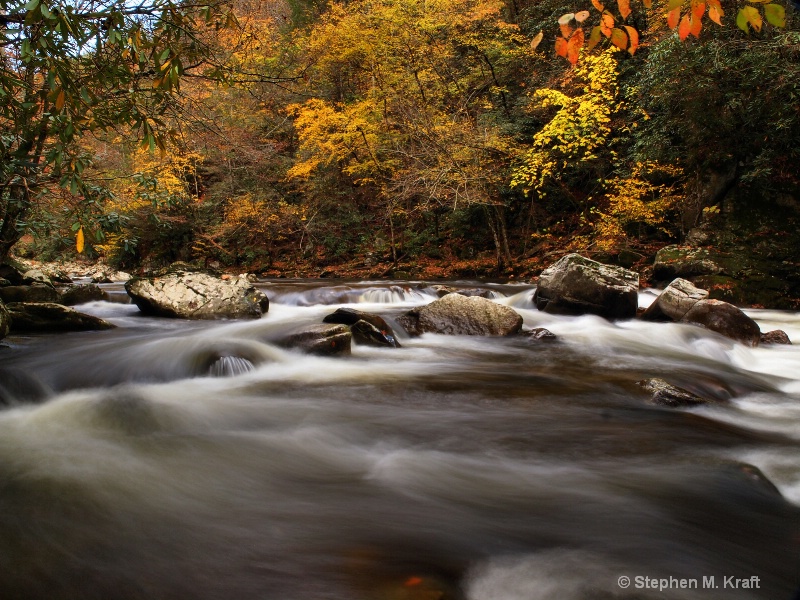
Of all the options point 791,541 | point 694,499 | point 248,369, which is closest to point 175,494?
point 248,369

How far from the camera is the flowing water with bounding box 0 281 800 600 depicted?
2.25 meters

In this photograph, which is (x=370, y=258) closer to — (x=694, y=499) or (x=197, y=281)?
(x=197, y=281)

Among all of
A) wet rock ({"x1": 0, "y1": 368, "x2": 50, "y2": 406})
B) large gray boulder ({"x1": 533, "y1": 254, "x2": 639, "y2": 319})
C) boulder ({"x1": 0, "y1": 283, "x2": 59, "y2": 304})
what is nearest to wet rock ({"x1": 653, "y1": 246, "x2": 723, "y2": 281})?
large gray boulder ({"x1": 533, "y1": 254, "x2": 639, "y2": 319})

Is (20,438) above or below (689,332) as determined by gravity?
above

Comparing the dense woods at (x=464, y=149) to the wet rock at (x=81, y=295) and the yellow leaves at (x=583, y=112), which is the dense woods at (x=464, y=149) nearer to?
the yellow leaves at (x=583, y=112)

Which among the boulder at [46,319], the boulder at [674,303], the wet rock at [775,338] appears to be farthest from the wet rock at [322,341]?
the wet rock at [775,338]

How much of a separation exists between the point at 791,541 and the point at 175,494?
11.8 ft

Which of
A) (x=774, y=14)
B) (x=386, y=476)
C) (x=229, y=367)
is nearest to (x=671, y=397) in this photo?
(x=386, y=476)

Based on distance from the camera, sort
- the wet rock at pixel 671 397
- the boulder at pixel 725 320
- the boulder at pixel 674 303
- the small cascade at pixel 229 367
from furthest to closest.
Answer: the boulder at pixel 674 303
the boulder at pixel 725 320
the small cascade at pixel 229 367
the wet rock at pixel 671 397

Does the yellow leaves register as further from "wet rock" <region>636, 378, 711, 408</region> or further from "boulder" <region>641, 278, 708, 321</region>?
"wet rock" <region>636, 378, 711, 408</region>

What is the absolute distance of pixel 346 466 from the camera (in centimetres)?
364

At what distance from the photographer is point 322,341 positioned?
6.60 metres

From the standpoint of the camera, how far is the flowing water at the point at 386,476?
2250mm

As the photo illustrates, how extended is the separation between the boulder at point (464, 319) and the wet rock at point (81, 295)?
781 cm
